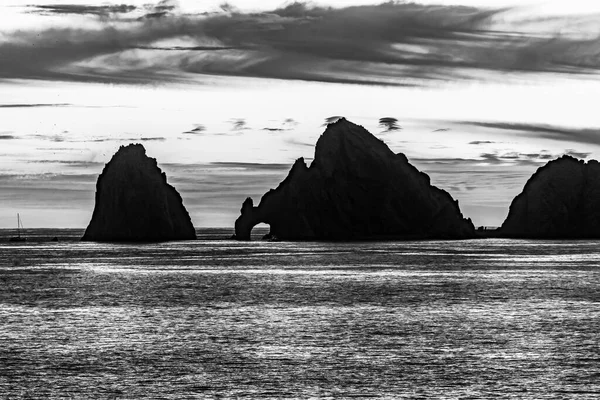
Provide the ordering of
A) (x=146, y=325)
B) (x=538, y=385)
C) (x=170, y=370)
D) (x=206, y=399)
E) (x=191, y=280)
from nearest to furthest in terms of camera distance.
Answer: (x=206, y=399) → (x=538, y=385) → (x=170, y=370) → (x=146, y=325) → (x=191, y=280)

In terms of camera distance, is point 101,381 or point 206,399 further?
point 101,381

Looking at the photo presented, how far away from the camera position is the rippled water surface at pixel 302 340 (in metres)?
36.3

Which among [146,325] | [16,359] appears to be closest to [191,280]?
[146,325]

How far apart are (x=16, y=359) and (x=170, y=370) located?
846cm

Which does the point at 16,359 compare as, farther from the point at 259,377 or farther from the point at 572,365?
the point at 572,365

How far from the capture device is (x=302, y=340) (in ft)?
161

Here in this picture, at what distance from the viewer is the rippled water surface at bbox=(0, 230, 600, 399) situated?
36312 mm

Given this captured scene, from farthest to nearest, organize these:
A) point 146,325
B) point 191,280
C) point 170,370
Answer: point 191,280 → point 146,325 → point 170,370

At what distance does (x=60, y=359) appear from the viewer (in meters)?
42.9

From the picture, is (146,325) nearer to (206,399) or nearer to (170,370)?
(170,370)

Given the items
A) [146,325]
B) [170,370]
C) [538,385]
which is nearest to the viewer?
[538,385]

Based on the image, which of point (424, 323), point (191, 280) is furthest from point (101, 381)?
point (191, 280)

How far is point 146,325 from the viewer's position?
187 feet

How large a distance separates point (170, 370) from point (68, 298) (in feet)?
136
